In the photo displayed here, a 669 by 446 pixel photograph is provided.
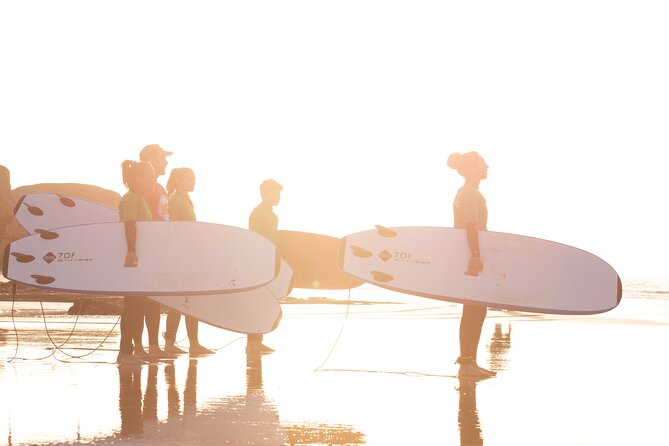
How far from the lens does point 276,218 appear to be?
34.5 feet

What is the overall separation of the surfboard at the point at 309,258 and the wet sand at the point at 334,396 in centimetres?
173

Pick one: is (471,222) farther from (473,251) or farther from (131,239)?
(131,239)

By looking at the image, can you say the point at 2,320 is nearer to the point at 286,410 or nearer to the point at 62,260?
the point at 62,260

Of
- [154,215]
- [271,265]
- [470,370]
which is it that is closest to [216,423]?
[470,370]

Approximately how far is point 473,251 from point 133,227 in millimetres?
3252

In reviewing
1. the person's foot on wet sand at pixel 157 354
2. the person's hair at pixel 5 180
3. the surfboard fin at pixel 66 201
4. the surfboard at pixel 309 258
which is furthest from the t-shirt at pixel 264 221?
the person's hair at pixel 5 180

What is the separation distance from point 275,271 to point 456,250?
1862 mm

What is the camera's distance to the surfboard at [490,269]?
28.5 ft

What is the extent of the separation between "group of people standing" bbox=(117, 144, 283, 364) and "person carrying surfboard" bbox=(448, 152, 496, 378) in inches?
114

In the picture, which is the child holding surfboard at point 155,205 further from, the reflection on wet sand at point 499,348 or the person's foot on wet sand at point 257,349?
the reflection on wet sand at point 499,348

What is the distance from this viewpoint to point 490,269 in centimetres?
873

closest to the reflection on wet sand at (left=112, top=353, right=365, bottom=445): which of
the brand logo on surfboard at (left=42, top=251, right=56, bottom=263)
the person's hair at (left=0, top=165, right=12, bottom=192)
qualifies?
the brand logo on surfboard at (left=42, top=251, right=56, bottom=263)

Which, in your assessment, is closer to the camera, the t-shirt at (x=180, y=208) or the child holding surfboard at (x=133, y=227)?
the child holding surfboard at (x=133, y=227)

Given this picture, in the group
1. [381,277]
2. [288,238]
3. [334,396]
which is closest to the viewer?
[334,396]
